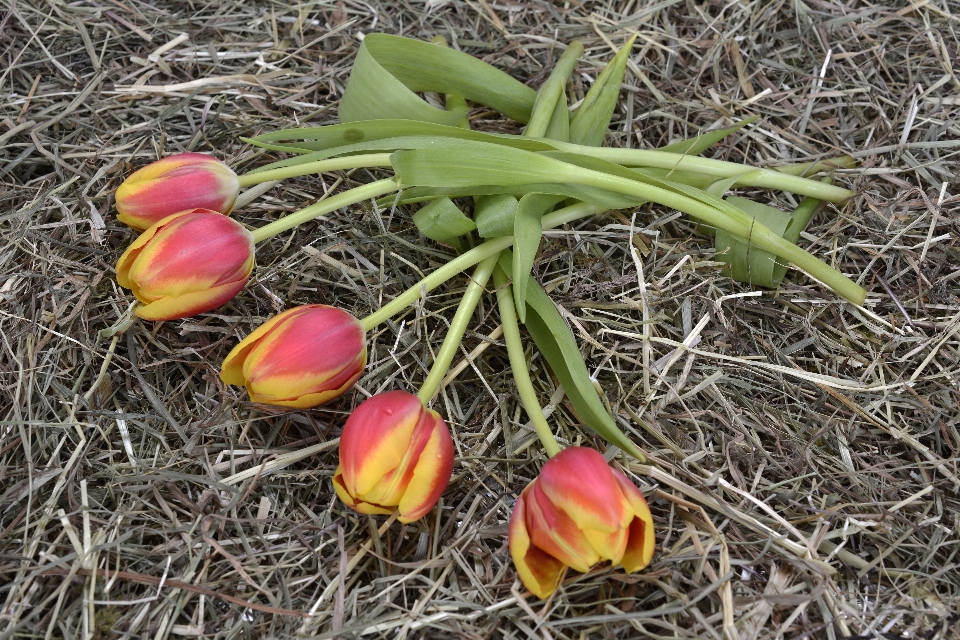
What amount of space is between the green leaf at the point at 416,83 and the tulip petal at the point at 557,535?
0.63 meters

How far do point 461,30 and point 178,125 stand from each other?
21.8 inches

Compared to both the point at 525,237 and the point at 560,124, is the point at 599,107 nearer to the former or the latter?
the point at 560,124

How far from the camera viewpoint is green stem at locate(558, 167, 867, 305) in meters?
1.02

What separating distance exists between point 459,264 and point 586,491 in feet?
1.28

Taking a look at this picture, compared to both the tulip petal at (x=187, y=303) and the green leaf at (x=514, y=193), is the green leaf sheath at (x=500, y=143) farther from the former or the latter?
the tulip petal at (x=187, y=303)

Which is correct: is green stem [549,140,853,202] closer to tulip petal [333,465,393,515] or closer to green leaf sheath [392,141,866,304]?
green leaf sheath [392,141,866,304]

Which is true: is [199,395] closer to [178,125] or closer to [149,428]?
[149,428]

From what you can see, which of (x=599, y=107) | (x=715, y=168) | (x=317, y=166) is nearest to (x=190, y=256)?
(x=317, y=166)

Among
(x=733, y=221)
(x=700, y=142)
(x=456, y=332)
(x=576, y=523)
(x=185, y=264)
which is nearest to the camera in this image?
(x=576, y=523)

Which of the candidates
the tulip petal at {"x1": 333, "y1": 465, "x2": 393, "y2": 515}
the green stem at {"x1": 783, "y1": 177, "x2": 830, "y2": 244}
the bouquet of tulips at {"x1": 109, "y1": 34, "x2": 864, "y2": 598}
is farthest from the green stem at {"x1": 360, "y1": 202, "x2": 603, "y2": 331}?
the green stem at {"x1": 783, "y1": 177, "x2": 830, "y2": 244}

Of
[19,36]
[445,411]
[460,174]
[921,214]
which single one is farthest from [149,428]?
[921,214]

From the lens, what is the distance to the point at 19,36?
1.34 m

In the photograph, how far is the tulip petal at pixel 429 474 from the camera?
2.65 feet

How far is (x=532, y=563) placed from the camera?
79 centimetres
